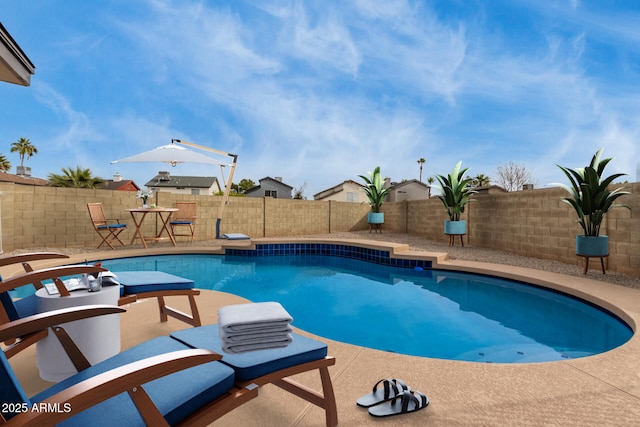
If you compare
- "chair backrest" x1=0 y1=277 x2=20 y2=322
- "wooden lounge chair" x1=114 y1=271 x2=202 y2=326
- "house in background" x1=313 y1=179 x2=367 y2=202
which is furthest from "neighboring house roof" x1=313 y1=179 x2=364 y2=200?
"chair backrest" x1=0 y1=277 x2=20 y2=322

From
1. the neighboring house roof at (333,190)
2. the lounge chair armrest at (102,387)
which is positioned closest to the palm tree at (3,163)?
the neighboring house roof at (333,190)

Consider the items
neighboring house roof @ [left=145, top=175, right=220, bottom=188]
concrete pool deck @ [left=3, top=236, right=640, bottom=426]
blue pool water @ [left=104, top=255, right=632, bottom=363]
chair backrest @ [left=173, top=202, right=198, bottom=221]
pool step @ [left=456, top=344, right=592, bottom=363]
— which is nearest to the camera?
concrete pool deck @ [left=3, top=236, right=640, bottom=426]

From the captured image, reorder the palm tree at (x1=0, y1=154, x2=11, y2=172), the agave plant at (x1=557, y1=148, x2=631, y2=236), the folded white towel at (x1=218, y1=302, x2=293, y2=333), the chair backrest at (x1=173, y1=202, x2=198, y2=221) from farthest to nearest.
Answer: the palm tree at (x1=0, y1=154, x2=11, y2=172) < the chair backrest at (x1=173, y1=202, x2=198, y2=221) < the agave plant at (x1=557, y1=148, x2=631, y2=236) < the folded white towel at (x1=218, y1=302, x2=293, y2=333)

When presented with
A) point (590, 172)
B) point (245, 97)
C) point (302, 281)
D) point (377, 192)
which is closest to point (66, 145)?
point (245, 97)

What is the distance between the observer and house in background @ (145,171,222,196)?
34.0 m

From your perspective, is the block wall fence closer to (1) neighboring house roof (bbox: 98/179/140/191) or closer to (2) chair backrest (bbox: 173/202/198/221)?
(2) chair backrest (bbox: 173/202/198/221)

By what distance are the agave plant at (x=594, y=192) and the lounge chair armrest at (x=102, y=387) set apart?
5.63 m

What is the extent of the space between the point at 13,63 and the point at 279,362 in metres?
3.22

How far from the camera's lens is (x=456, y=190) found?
8.29 metres

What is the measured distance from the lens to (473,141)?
25.5 metres

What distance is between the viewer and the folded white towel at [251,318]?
143 cm

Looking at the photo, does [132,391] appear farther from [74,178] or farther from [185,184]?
[185,184]

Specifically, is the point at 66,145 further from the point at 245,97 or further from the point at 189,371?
the point at 189,371

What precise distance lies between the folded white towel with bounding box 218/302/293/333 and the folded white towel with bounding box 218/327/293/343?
0.07 feet
